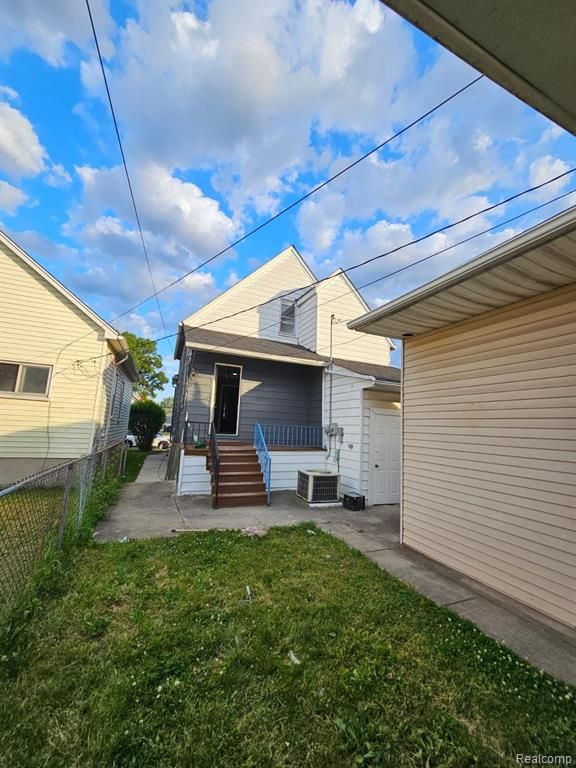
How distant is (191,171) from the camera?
687 centimetres

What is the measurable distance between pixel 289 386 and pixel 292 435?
162 cm

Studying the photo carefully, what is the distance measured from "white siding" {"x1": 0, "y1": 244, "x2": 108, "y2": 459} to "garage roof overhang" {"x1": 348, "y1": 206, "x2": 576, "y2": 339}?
697 cm

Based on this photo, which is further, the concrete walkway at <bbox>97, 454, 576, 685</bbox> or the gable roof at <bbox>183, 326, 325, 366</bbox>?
the gable roof at <bbox>183, 326, 325, 366</bbox>

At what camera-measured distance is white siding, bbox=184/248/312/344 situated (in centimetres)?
1040

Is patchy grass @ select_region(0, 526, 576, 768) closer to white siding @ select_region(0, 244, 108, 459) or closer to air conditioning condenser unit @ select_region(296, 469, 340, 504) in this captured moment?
air conditioning condenser unit @ select_region(296, 469, 340, 504)

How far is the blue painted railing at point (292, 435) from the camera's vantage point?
31.4ft

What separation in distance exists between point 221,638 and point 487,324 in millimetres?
4391

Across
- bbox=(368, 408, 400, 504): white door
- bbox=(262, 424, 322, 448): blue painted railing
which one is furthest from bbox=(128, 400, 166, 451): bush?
bbox=(368, 408, 400, 504): white door

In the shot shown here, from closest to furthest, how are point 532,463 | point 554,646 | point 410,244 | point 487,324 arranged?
point 554,646, point 532,463, point 487,324, point 410,244

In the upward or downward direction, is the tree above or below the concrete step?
above

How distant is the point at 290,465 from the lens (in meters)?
8.55

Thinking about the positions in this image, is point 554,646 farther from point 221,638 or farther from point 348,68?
point 348,68

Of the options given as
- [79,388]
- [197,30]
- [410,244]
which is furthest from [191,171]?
[79,388]

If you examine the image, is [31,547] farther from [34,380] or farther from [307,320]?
[307,320]
